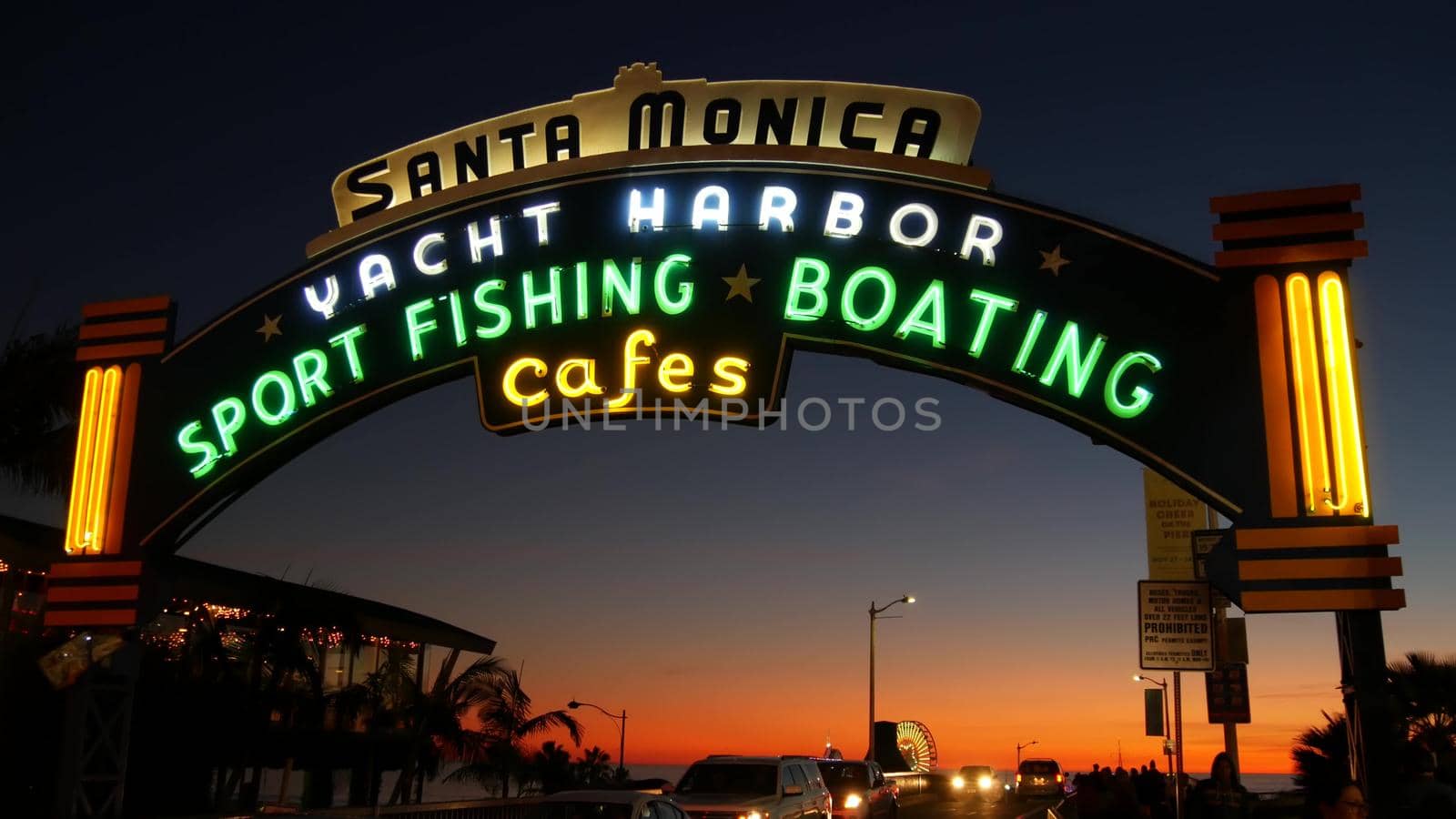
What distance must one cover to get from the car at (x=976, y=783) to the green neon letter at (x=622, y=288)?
41.0 metres

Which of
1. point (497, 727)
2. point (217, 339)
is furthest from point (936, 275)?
point (497, 727)

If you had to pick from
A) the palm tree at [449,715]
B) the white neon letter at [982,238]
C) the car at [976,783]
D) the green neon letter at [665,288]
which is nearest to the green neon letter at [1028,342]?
the white neon letter at [982,238]

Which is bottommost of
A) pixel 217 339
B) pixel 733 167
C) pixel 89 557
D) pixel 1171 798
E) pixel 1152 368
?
pixel 1171 798

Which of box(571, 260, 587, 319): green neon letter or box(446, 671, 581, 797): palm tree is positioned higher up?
box(571, 260, 587, 319): green neon letter

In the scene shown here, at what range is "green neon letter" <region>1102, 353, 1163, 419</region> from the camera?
523 inches

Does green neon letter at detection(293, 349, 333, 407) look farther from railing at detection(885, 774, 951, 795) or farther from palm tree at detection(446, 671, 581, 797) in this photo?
railing at detection(885, 774, 951, 795)

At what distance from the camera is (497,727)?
33375 mm

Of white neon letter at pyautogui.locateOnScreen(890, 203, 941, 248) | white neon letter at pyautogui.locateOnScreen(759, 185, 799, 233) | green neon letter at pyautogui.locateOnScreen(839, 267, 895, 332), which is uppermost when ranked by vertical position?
white neon letter at pyautogui.locateOnScreen(759, 185, 799, 233)

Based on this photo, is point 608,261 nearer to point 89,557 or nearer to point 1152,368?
point 1152,368

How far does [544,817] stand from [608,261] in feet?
20.9

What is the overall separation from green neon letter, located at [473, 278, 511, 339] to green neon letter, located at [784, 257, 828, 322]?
3442mm

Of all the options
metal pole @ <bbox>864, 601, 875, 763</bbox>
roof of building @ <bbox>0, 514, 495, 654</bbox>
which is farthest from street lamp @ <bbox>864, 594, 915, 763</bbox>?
roof of building @ <bbox>0, 514, 495, 654</bbox>

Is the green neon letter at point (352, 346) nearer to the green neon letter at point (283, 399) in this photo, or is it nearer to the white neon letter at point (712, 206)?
the green neon letter at point (283, 399)

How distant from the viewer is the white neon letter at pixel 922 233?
14.6 metres
